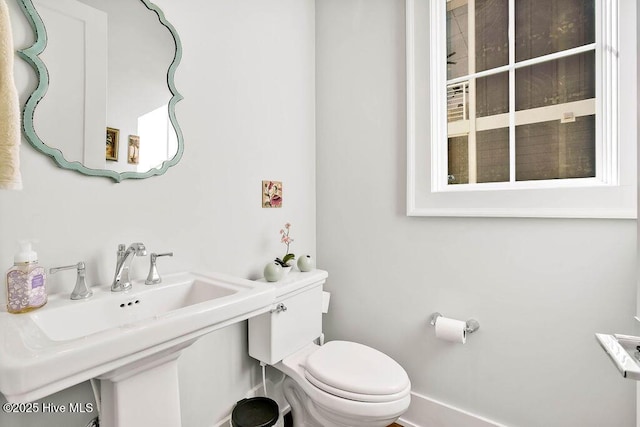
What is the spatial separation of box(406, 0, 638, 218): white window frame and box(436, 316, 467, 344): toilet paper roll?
0.50 meters

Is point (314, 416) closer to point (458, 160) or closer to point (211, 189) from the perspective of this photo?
point (211, 189)

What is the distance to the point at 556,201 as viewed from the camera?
1.18 metres

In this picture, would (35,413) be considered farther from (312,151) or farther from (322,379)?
(312,151)

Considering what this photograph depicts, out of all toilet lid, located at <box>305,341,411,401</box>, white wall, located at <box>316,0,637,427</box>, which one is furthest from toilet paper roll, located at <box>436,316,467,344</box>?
toilet lid, located at <box>305,341,411,401</box>

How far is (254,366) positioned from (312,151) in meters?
1.26

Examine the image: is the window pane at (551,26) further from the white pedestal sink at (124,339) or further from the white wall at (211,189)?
the white pedestal sink at (124,339)

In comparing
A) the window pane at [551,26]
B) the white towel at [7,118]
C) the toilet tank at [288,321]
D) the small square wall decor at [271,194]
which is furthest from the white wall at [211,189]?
the window pane at [551,26]

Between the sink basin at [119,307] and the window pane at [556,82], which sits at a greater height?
the window pane at [556,82]

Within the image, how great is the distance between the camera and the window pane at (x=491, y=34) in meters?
1.39

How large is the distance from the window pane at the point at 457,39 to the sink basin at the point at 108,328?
143 centimetres

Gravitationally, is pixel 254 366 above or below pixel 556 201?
below

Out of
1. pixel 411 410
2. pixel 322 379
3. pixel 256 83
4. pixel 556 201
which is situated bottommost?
pixel 411 410

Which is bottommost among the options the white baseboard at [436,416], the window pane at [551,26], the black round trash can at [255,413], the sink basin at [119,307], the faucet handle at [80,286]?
the white baseboard at [436,416]

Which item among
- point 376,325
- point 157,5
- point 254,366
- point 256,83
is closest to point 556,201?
point 376,325
